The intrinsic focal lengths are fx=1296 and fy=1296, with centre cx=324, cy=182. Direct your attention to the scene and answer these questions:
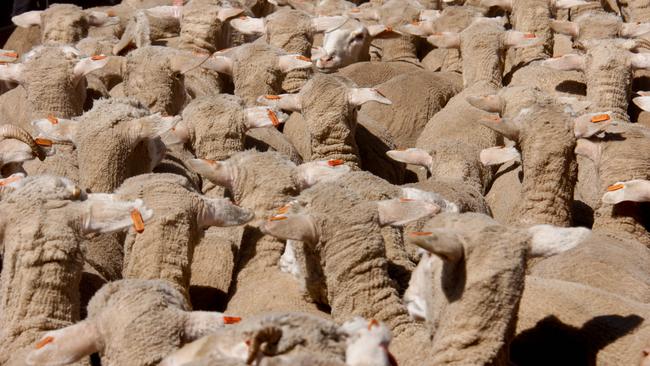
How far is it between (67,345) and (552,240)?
5.60ft

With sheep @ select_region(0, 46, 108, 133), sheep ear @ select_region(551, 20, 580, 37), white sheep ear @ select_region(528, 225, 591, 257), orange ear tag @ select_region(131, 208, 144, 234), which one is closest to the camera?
white sheep ear @ select_region(528, 225, 591, 257)

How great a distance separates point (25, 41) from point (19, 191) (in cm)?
610

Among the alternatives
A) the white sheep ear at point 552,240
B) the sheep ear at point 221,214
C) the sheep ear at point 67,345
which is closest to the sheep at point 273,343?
the sheep ear at point 67,345

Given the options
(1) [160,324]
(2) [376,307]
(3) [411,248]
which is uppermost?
(1) [160,324]

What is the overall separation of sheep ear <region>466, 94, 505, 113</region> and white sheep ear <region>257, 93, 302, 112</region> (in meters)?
1.02

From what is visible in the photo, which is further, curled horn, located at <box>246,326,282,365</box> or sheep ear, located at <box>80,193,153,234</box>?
sheep ear, located at <box>80,193,153,234</box>

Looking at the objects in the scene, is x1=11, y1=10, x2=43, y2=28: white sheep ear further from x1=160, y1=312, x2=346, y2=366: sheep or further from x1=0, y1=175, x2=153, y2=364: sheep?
x1=160, y1=312, x2=346, y2=366: sheep

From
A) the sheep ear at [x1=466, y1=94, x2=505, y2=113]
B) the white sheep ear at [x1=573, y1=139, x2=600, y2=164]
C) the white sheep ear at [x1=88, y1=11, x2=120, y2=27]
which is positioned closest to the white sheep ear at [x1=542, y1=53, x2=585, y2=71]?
the sheep ear at [x1=466, y1=94, x2=505, y2=113]

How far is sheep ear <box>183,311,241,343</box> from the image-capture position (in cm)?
421

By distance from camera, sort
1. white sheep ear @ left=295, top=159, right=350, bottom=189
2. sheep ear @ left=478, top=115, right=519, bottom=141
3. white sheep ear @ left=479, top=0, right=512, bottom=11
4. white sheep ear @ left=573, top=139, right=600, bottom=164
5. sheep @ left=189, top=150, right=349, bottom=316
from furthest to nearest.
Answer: white sheep ear @ left=479, top=0, right=512, bottom=11, white sheep ear @ left=573, top=139, right=600, bottom=164, sheep ear @ left=478, top=115, right=519, bottom=141, white sheep ear @ left=295, top=159, right=350, bottom=189, sheep @ left=189, top=150, right=349, bottom=316

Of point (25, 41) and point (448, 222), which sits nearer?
point (448, 222)

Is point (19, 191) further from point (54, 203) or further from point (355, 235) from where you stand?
point (355, 235)

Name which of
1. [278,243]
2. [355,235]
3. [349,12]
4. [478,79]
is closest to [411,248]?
[278,243]

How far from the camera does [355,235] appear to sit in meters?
4.92
